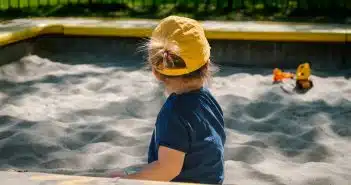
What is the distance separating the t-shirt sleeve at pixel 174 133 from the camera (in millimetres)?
2154

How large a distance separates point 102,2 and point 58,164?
5547 mm

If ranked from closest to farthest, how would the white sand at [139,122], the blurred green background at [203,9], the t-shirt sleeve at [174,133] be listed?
1. the t-shirt sleeve at [174,133]
2. the white sand at [139,122]
3. the blurred green background at [203,9]

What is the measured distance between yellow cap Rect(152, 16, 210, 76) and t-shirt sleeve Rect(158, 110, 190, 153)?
159mm

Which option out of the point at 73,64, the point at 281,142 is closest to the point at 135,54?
the point at 73,64

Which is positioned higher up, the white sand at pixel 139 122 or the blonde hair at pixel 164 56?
the blonde hair at pixel 164 56

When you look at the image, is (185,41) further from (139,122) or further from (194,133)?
(139,122)

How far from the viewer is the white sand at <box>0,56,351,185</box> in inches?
124

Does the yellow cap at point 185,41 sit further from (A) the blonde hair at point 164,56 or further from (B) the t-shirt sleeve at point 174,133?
(B) the t-shirt sleeve at point 174,133

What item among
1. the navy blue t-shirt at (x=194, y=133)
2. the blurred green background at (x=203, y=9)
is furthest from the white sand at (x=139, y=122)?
the blurred green background at (x=203, y=9)

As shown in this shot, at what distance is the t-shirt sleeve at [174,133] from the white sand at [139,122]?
0.76 meters

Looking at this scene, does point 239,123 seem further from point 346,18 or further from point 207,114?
point 346,18

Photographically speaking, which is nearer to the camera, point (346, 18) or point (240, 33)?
point (240, 33)

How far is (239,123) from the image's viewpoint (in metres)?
3.87

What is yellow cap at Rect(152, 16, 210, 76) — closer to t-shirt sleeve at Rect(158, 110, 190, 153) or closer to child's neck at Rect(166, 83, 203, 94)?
child's neck at Rect(166, 83, 203, 94)
